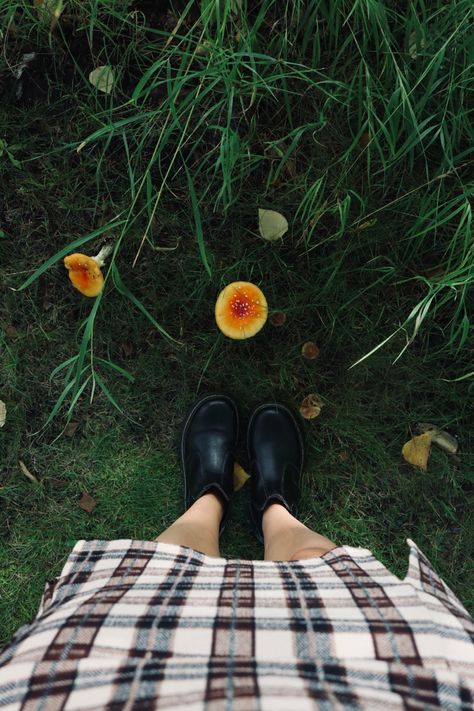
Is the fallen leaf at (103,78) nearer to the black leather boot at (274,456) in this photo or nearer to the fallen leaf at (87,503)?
the black leather boot at (274,456)

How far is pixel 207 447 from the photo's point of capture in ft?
5.97

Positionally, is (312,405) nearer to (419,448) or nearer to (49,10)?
(419,448)

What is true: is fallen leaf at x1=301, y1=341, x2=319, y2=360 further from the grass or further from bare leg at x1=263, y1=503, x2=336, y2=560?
bare leg at x1=263, y1=503, x2=336, y2=560

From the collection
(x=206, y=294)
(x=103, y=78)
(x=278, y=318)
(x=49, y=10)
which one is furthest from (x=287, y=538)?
(x=49, y=10)

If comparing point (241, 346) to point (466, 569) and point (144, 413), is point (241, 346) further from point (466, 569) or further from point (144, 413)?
point (466, 569)

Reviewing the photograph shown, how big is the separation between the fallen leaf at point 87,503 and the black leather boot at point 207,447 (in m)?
0.33

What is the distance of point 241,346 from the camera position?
5.84ft

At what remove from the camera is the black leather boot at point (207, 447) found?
1788 millimetres

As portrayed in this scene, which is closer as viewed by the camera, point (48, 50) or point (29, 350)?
point (48, 50)

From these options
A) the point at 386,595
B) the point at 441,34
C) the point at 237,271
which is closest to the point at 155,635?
the point at 386,595

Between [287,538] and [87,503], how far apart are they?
0.73m

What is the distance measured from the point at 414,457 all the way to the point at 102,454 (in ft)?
3.65

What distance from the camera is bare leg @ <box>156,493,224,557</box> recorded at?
58.9 inches

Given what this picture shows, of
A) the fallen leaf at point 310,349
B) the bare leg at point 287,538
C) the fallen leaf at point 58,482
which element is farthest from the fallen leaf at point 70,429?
the fallen leaf at point 310,349
